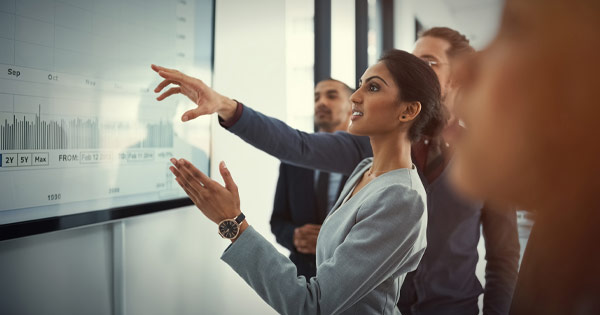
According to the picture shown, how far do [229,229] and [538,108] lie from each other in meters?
0.65

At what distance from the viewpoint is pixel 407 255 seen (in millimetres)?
838

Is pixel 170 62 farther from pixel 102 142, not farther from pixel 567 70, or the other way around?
pixel 567 70

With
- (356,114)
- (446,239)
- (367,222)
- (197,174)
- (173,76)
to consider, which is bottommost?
(446,239)

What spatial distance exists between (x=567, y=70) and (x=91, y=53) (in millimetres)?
1086

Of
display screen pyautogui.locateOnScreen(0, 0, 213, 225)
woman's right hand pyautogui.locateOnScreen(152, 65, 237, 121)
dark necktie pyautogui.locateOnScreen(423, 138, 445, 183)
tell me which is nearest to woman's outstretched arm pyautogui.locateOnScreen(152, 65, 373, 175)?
woman's right hand pyautogui.locateOnScreen(152, 65, 237, 121)

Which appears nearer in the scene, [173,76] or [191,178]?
[191,178]

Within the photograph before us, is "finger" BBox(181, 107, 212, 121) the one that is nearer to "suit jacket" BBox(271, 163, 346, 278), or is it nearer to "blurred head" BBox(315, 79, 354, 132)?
"suit jacket" BBox(271, 163, 346, 278)

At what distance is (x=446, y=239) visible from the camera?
3.72 feet

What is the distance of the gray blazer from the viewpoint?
A: 2.55ft

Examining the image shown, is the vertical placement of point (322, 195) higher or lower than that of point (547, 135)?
lower

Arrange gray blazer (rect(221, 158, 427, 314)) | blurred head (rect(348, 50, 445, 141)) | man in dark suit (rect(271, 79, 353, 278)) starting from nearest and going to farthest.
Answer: gray blazer (rect(221, 158, 427, 314)) → blurred head (rect(348, 50, 445, 141)) → man in dark suit (rect(271, 79, 353, 278))

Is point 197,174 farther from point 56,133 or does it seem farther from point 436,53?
point 436,53

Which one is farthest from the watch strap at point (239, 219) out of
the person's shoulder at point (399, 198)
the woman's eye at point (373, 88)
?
the woman's eye at point (373, 88)

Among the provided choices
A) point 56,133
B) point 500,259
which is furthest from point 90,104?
point 500,259
